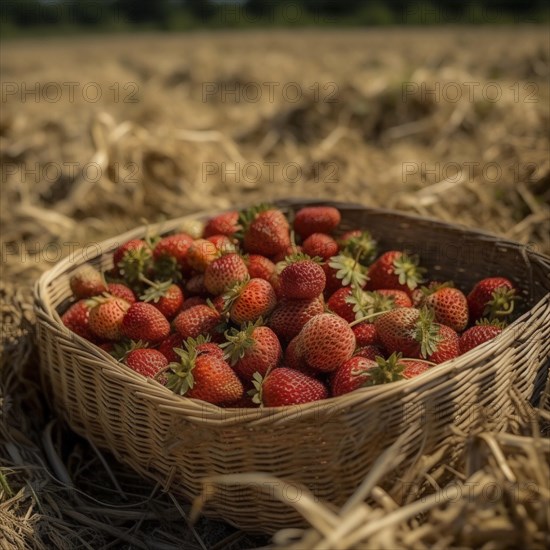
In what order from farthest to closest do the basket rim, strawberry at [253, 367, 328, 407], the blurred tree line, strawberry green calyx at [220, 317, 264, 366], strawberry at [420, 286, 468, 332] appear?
the blurred tree line < strawberry at [420, 286, 468, 332] < strawberry green calyx at [220, 317, 264, 366] < strawberry at [253, 367, 328, 407] < the basket rim

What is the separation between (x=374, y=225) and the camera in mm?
2488

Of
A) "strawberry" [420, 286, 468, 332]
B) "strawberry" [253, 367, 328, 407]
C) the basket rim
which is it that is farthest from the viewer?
"strawberry" [420, 286, 468, 332]

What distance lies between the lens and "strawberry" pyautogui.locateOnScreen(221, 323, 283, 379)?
5.53 ft

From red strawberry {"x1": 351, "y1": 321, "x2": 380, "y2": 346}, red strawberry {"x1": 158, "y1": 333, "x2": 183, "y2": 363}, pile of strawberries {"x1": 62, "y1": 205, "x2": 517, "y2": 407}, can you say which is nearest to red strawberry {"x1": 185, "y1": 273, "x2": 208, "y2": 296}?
pile of strawberries {"x1": 62, "y1": 205, "x2": 517, "y2": 407}

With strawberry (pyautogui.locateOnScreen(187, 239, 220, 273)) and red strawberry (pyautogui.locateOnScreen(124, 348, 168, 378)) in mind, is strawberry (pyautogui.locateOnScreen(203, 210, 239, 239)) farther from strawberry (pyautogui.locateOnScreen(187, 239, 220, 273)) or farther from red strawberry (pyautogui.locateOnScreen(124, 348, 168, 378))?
red strawberry (pyautogui.locateOnScreen(124, 348, 168, 378))

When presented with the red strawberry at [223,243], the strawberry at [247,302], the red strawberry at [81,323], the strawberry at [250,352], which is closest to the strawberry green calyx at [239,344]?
the strawberry at [250,352]

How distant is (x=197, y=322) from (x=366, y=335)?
0.49 meters

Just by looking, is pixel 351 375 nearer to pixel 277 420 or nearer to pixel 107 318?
pixel 277 420

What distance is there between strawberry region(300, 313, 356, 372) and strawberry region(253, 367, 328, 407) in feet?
0.18

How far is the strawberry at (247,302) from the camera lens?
1826 millimetres

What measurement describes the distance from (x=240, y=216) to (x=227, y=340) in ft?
1.82

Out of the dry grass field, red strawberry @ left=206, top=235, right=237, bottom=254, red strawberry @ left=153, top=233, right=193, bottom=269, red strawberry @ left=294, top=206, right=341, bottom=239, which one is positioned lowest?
the dry grass field

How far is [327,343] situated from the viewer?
1.65 meters

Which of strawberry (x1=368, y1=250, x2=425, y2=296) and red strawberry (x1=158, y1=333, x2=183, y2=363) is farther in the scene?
strawberry (x1=368, y1=250, x2=425, y2=296)
